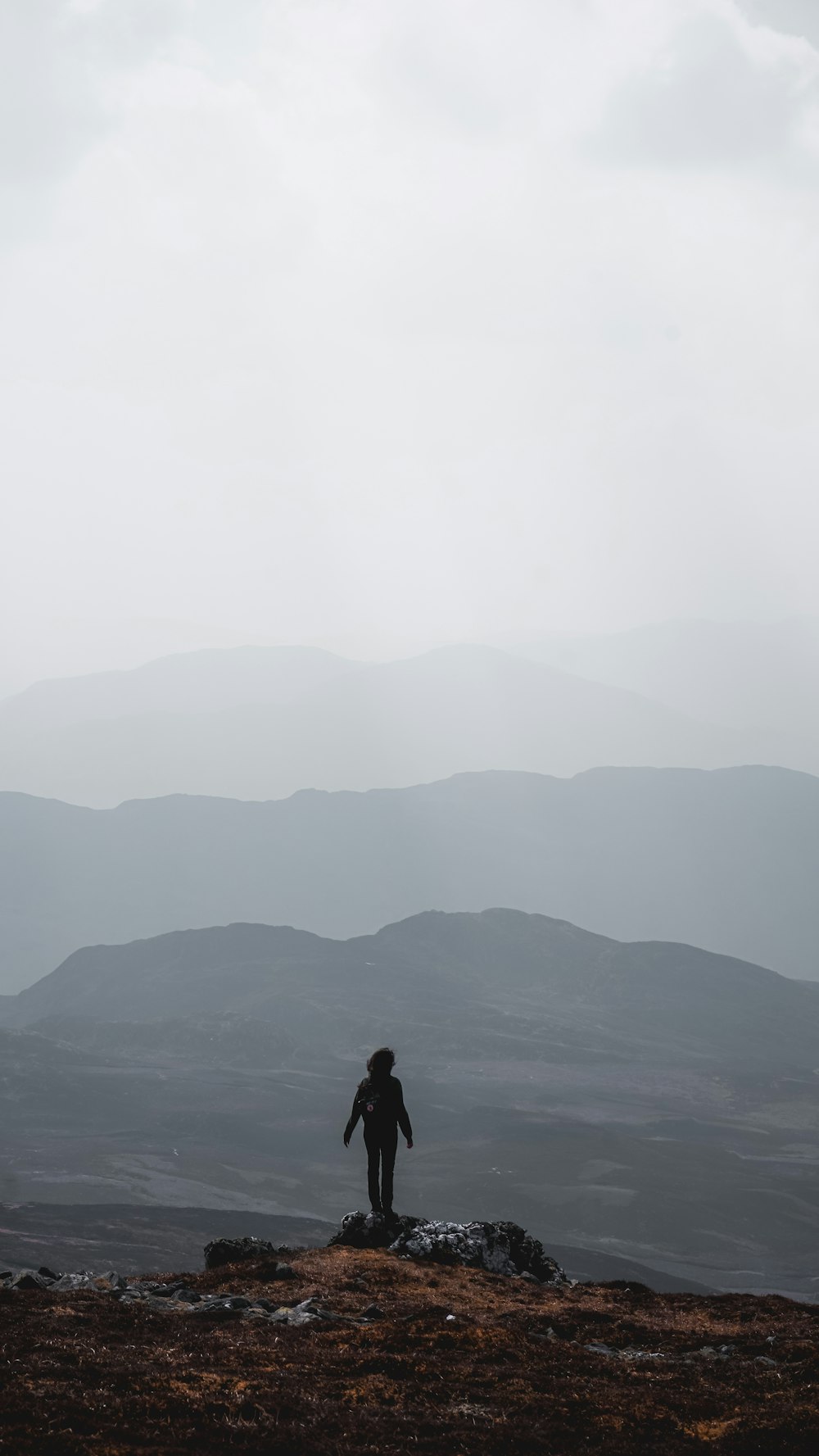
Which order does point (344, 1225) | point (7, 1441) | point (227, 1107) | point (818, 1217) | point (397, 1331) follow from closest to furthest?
1. point (7, 1441)
2. point (397, 1331)
3. point (344, 1225)
4. point (818, 1217)
5. point (227, 1107)

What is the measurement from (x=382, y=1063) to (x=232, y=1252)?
550 centimetres

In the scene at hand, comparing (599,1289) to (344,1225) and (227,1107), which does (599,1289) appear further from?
(227,1107)

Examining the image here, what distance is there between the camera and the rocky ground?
9.37 meters

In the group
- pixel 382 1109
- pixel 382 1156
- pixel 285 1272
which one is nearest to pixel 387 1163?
pixel 382 1156

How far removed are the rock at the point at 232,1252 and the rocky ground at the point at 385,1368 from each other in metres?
1.95

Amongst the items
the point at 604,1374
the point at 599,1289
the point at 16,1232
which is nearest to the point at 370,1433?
the point at 604,1374

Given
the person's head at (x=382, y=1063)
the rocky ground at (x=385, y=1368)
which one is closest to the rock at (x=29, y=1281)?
the rocky ground at (x=385, y=1368)

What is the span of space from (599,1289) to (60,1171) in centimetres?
13678

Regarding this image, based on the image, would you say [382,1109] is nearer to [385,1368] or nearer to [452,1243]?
[452,1243]

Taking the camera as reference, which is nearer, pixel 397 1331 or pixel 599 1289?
pixel 397 1331

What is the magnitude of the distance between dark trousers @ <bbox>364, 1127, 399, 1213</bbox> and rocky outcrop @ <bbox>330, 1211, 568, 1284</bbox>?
0.86 m

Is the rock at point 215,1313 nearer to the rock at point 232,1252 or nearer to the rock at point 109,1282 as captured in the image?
the rock at point 109,1282

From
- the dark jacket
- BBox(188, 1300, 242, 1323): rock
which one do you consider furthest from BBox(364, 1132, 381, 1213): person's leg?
BBox(188, 1300, 242, 1323): rock

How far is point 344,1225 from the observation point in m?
21.9
